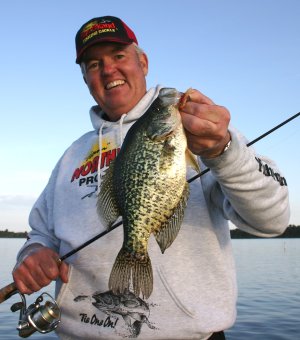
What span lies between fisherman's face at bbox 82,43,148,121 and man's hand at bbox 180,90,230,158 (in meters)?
1.65

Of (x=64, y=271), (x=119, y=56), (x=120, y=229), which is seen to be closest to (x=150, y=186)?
(x=120, y=229)

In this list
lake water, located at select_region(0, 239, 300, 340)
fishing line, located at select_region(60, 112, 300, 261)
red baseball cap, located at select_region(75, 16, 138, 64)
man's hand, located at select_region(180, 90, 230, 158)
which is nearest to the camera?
man's hand, located at select_region(180, 90, 230, 158)

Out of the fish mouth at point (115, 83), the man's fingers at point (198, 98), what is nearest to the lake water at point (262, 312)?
the fish mouth at point (115, 83)

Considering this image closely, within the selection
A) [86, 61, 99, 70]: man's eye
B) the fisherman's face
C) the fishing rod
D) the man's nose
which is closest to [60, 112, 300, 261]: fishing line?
the fishing rod

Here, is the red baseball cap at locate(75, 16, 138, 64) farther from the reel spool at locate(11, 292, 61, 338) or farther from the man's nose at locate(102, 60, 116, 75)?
the reel spool at locate(11, 292, 61, 338)

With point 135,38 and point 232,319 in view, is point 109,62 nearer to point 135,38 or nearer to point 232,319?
point 135,38

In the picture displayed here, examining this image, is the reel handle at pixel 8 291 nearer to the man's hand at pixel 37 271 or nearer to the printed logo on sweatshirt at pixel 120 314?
the man's hand at pixel 37 271

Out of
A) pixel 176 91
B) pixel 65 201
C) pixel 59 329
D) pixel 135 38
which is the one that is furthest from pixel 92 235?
pixel 135 38

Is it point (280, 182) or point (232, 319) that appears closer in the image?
point (280, 182)

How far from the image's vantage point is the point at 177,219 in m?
2.42

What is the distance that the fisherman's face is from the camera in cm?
390

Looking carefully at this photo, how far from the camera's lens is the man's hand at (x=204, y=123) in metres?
2.25

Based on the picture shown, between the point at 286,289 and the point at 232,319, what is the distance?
18.7m

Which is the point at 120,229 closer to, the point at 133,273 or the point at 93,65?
the point at 133,273
